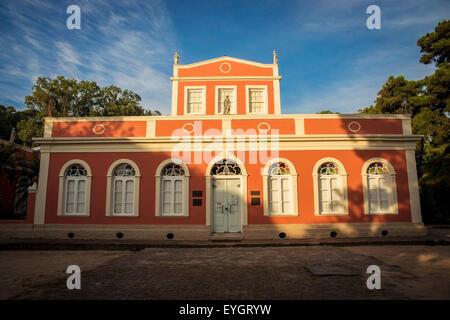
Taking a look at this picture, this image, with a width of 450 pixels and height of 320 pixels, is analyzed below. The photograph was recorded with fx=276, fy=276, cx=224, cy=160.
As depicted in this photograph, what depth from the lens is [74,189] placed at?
10578 mm

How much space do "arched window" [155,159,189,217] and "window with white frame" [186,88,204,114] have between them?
337 centimetres

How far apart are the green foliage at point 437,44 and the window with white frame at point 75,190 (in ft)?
61.9

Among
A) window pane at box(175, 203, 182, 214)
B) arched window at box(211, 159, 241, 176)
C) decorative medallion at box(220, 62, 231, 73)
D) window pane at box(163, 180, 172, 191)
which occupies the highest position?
decorative medallion at box(220, 62, 231, 73)

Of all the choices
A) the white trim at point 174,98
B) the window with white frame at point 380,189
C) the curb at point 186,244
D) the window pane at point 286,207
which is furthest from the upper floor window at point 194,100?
the window with white frame at point 380,189

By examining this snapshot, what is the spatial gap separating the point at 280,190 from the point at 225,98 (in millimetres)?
5066

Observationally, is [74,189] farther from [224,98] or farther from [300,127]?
[300,127]

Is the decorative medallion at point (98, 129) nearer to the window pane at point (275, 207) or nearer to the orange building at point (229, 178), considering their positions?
the orange building at point (229, 178)

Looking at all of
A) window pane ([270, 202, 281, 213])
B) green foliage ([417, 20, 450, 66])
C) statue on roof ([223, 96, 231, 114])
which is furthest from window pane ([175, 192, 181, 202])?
green foliage ([417, 20, 450, 66])

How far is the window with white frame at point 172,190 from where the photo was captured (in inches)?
404

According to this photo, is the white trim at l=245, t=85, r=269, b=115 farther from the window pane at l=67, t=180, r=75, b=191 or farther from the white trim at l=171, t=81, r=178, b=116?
the window pane at l=67, t=180, r=75, b=191

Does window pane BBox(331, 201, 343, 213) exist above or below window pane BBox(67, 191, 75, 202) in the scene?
below

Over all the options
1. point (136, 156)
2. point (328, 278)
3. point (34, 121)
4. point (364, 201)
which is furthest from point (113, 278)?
point (34, 121)

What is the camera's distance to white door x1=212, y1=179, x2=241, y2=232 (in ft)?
33.7
